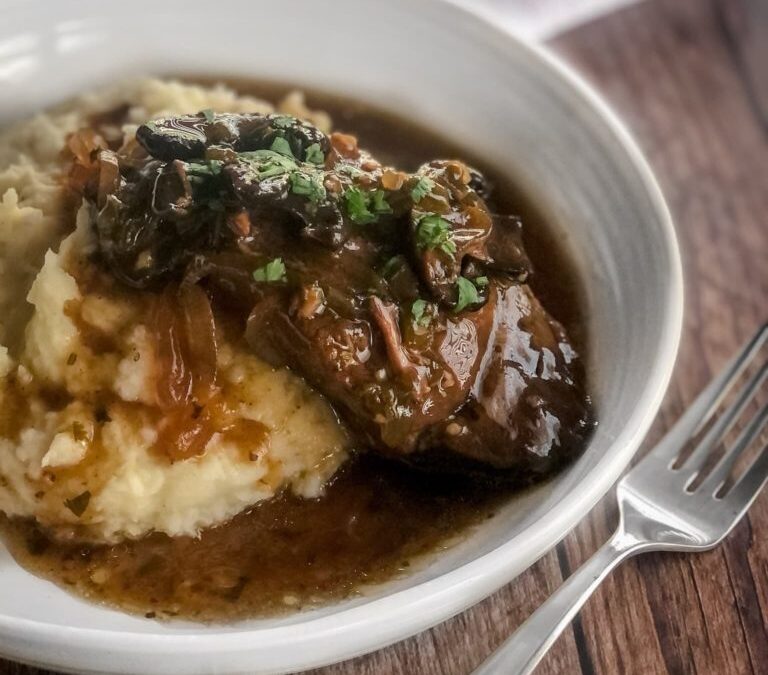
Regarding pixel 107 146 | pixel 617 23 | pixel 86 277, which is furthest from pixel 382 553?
pixel 617 23

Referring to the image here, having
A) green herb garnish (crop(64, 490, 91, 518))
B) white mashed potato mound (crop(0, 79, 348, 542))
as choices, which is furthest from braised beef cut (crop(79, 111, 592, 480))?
green herb garnish (crop(64, 490, 91, 518))

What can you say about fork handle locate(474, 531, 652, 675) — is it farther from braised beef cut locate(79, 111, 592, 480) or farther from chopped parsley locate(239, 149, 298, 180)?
chopped parsley locate(239, 149, 298, 180)

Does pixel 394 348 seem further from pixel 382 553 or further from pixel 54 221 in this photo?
pixel 54 221

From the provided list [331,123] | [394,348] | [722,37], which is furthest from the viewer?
[722,37]

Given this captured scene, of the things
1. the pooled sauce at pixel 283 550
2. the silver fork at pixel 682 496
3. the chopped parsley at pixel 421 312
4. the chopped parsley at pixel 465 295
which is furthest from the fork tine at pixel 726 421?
the chopped parsley at pixel 421 312

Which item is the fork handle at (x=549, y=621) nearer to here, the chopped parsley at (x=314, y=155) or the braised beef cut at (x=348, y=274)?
the braised beef cut at (x=348, y=274)
